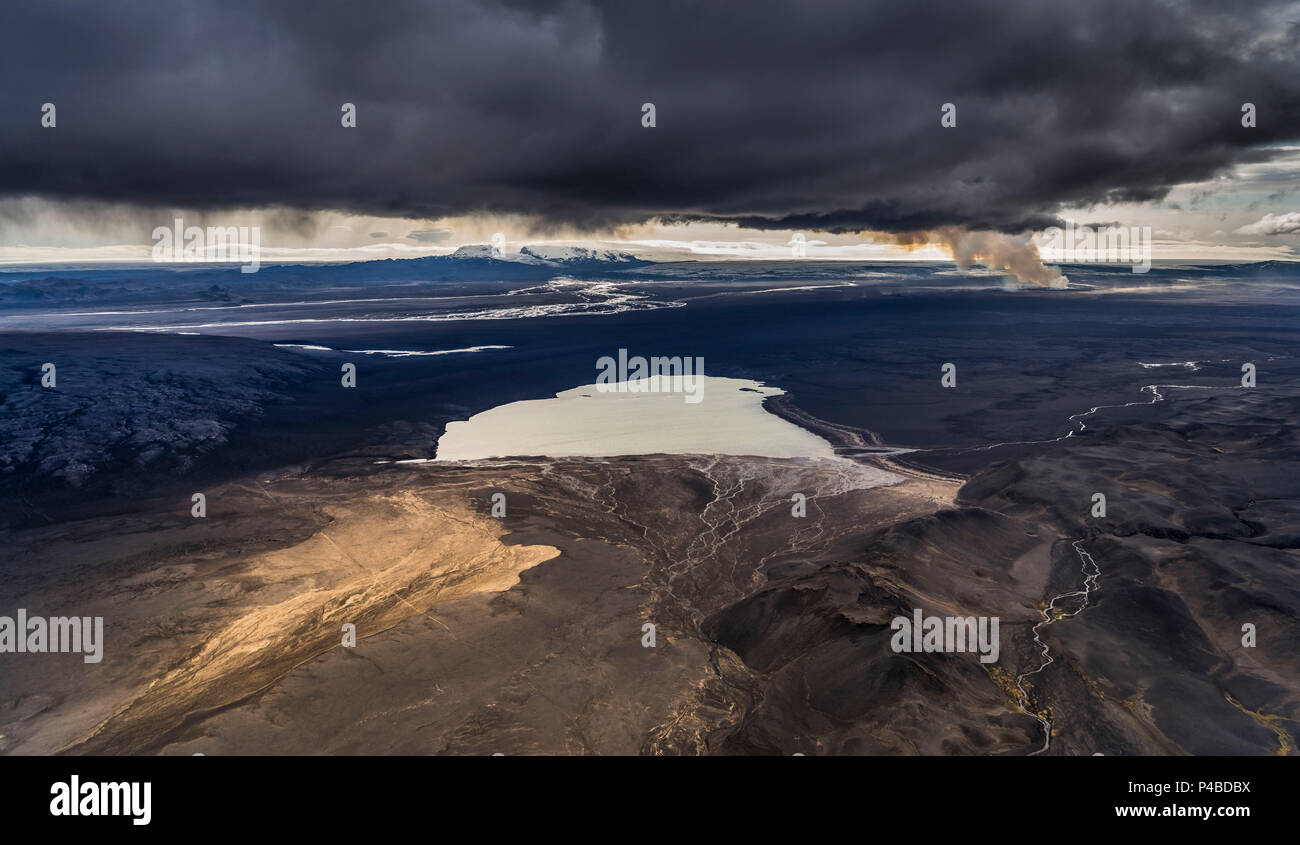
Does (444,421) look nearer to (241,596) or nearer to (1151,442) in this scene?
(241,596)

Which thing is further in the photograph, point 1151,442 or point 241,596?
point 1151,442

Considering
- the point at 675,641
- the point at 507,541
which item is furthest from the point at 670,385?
the point at 675,641

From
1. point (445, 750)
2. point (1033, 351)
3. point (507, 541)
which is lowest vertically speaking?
point (445, 750)

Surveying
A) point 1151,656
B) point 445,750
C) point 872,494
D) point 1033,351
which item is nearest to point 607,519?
point 872,494

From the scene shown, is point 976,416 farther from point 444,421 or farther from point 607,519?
point 444,421

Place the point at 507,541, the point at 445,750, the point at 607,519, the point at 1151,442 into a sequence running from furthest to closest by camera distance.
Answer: the point at 1151,442
the point at 607,519
the point at 507,541
the point at 445,750

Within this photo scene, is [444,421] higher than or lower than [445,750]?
higher

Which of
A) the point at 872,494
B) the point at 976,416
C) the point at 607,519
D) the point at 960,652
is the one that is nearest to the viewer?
the point at 960,652
